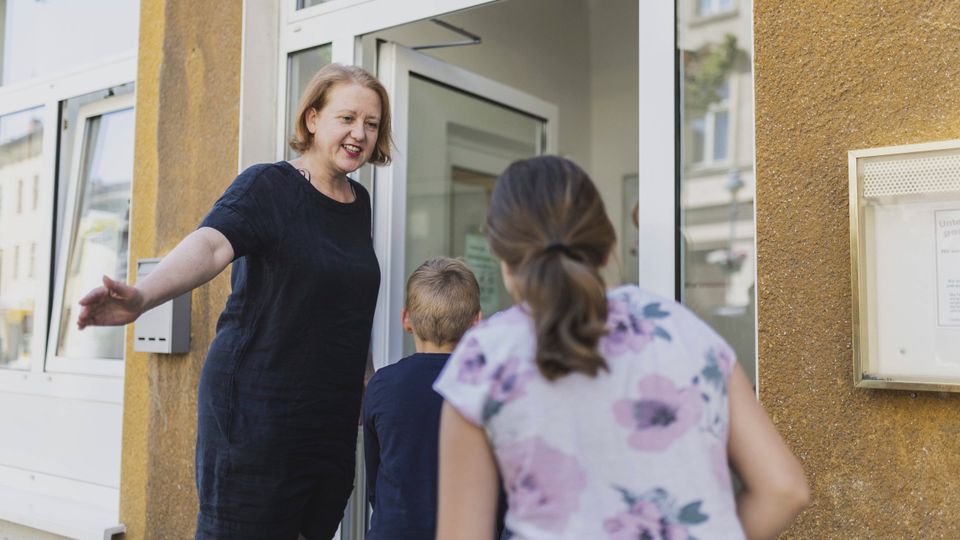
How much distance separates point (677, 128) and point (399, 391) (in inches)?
36.1

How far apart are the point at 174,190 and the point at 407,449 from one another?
→ 1958 mm

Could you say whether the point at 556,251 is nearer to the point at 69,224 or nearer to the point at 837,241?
the point at 837,241

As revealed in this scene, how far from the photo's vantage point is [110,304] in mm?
1724

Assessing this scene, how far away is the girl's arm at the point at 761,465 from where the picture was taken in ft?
3.94

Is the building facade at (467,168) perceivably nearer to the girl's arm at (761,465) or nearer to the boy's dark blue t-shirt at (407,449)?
the girl's arm at (761,465)

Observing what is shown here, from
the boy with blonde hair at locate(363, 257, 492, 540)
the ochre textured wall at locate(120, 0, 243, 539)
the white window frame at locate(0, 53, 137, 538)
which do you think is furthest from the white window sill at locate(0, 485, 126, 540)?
the boy with blonde hair at locate(363, 257, 492, 540)

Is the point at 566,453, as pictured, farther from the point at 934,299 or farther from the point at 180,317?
the point at 180,317

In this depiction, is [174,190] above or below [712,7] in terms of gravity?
below

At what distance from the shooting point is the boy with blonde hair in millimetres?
1947

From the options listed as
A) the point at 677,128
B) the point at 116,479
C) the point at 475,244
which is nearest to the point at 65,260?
the point at 116,479

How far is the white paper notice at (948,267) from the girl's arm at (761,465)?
2.27 ft

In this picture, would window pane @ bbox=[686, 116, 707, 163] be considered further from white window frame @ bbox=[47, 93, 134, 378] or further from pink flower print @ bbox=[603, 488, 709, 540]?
white window frame @ bbox=[47, 93, 134, 378]

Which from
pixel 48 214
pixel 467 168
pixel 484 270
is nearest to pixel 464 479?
pixel 467 168

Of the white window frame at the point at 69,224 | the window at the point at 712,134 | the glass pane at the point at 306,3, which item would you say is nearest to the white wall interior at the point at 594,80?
the glass pane at the point at 306,3
